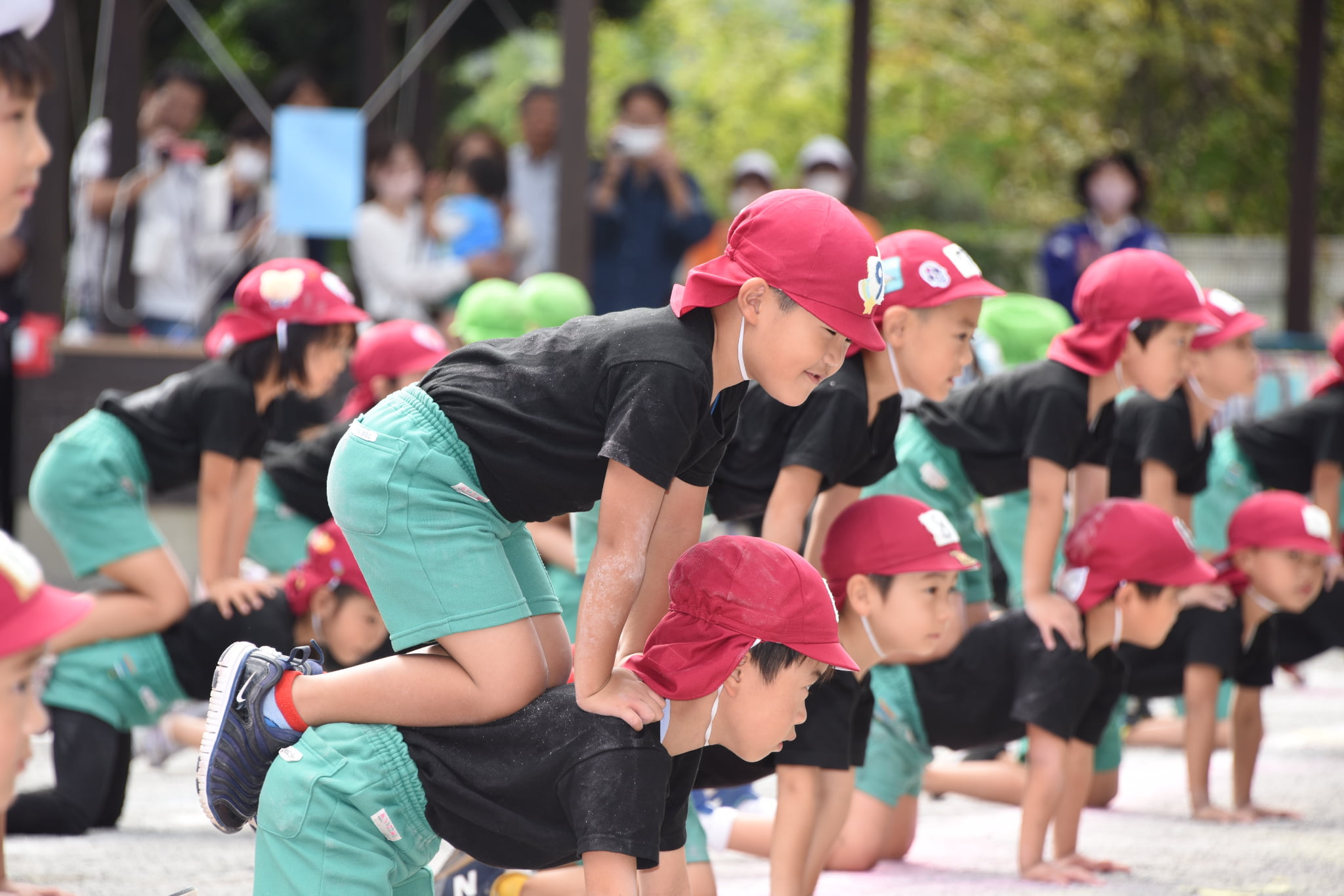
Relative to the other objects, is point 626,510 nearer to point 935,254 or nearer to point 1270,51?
point 935,254

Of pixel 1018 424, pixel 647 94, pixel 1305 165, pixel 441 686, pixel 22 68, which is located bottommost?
pixel 441 686

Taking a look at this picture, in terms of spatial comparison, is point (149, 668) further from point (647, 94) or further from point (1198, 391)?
point (647, 94)

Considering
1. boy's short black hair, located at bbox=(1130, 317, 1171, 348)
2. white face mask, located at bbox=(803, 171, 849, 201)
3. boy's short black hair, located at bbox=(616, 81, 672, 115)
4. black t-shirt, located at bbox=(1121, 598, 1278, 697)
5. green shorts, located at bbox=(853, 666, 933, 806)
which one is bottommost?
green shorts, located at bbox=(853, 666, 933, 806)

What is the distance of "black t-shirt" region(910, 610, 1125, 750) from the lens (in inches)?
165

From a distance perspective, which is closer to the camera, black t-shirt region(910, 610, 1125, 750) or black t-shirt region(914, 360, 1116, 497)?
black t-shirt region(910, 610, 1125, 750)

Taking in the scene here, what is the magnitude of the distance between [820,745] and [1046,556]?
1.04 m

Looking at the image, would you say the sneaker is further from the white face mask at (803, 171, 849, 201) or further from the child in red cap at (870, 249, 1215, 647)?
the white face mask at (803, 171, 849, 201)

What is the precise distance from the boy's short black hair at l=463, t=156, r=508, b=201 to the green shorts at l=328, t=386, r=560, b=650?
17.8 feet

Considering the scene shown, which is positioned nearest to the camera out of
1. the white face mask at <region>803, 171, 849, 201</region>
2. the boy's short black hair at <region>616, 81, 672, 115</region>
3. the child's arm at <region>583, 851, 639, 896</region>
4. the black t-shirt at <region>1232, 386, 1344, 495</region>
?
the child's arm at <region>583, 851, 639, 896</region>

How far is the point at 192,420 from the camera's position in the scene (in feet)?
15.9

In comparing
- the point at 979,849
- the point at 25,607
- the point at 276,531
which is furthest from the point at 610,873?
the point at 276,531

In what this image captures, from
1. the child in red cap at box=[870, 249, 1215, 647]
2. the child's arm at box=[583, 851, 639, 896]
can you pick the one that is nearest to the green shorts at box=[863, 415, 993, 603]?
the child in red cap at box=[870, 249, 1215, 647]

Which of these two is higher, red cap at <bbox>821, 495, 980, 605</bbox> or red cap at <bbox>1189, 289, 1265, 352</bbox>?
red cap at <bbox>1189, 289, 1265, 352</bbox>

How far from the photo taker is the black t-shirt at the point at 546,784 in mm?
2650
